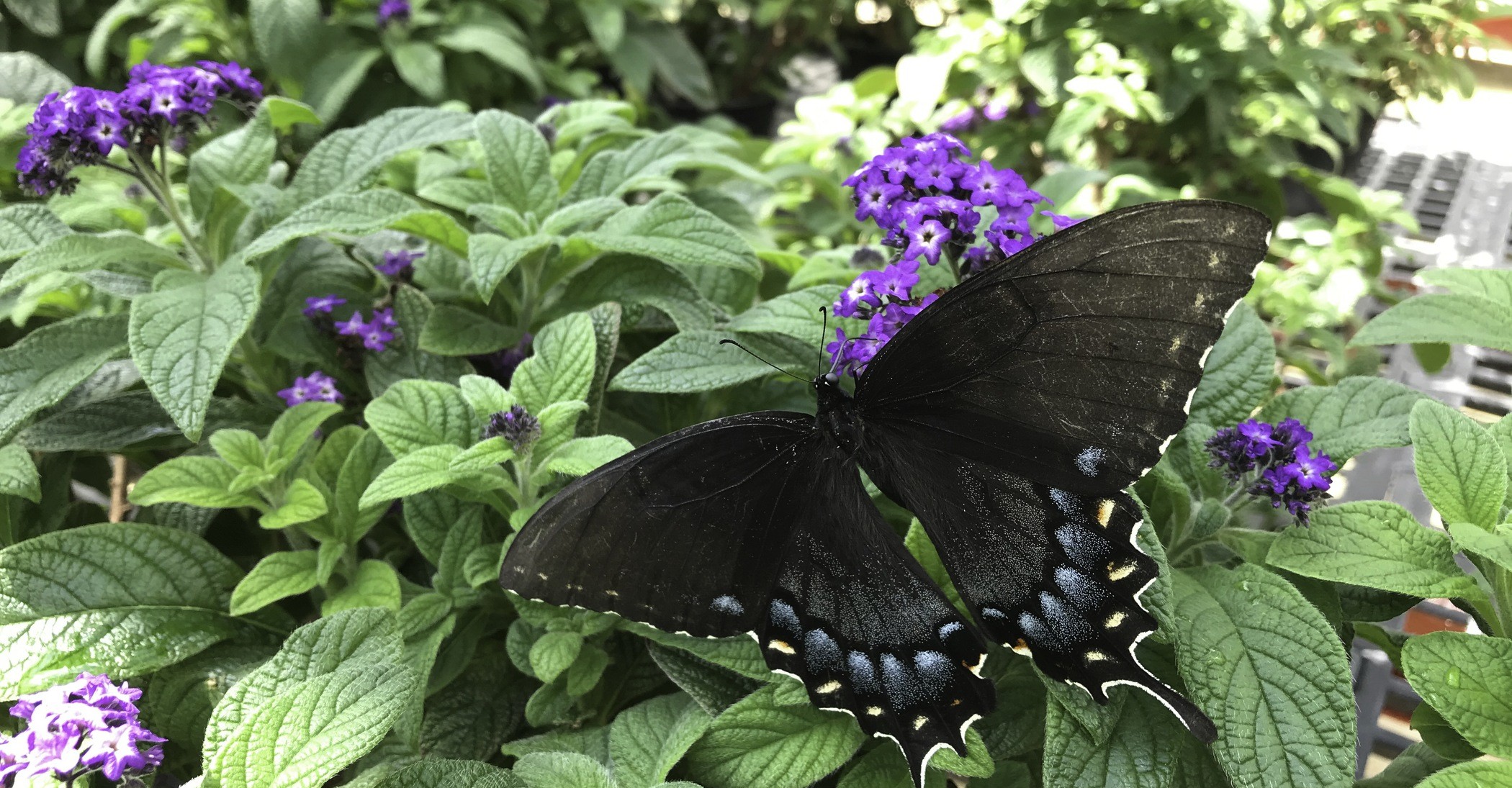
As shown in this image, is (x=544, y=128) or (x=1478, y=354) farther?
(x=1478, y=354)

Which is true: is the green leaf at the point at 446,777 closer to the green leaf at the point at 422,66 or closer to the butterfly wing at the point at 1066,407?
the butterfly wing at the point at 1066,407

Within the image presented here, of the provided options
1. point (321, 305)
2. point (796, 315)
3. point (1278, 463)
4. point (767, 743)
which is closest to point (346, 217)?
point (321, 305)

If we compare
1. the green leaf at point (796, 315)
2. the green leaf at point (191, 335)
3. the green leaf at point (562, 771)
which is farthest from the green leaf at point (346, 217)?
the green leaf at point (562, 771)

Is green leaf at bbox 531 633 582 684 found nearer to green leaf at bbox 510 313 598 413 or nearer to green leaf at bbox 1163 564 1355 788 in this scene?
green leaf at bbox 510 313 598 413

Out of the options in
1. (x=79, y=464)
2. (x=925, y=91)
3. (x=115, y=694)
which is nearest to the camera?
(x=115, y=694)

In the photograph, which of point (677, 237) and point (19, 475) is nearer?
point (19, 475)

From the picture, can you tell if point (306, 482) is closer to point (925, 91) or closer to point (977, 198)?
point (977, 198)

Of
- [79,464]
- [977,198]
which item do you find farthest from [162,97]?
[977,198]

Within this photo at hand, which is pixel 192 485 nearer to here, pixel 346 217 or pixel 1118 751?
pixel 346 217
